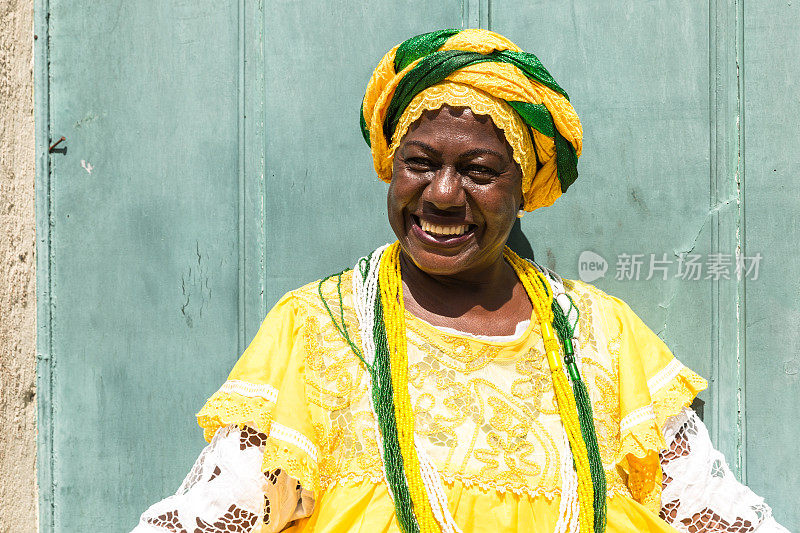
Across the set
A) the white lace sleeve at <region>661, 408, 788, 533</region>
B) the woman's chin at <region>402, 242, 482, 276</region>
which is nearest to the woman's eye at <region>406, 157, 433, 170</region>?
the woman's chin at <region>402, 242, 482, 276</region>

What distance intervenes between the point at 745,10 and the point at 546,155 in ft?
2.38

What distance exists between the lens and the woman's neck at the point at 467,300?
5.12 ft

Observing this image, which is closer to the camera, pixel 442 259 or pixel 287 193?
pixel 442 259

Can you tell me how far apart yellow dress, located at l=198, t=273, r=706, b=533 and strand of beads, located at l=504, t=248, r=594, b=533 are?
0.02 m

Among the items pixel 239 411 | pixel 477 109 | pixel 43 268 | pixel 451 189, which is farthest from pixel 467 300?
pixel 43 268

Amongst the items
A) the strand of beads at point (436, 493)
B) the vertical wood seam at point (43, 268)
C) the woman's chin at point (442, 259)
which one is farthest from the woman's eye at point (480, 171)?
the vertical wood seam at point (43, 268)

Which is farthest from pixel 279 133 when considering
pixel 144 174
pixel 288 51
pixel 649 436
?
pixel 649 436

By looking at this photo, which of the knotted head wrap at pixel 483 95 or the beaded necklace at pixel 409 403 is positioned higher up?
the knotted head wrap at pixel 483 95

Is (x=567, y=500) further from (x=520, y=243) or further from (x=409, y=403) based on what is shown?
(x=520, y=243)

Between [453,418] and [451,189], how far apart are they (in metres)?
0.40

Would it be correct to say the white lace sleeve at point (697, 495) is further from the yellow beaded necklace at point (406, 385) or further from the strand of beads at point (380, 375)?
the strand of beads at point (380, 375)

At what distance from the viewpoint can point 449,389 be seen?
1462 millimetres

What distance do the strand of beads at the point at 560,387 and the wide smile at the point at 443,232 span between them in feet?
0.76

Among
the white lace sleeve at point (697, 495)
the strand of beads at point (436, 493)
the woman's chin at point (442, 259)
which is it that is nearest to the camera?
the strand of beads at point (436, 493)
